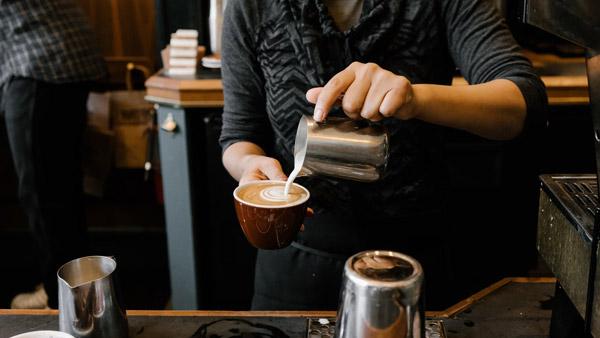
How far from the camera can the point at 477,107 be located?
1.22 metres

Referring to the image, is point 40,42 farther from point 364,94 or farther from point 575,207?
point 575,207

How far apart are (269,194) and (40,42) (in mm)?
1882

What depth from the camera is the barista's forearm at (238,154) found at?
145 centimetres

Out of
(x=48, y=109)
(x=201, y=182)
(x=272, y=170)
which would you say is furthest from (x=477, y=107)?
(x=48, y=109)

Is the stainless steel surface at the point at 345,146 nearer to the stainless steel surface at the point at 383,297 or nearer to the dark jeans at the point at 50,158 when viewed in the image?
the stainless steel surface at the point at 383,297

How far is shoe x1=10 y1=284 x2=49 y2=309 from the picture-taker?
286cm

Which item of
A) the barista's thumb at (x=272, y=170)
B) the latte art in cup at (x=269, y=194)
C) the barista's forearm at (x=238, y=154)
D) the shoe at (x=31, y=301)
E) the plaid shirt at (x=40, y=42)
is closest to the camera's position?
the latte art in cup at (x=269, y=194)

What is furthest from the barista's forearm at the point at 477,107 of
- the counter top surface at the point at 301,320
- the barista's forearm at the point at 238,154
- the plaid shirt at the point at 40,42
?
the plaid shirt at the point at 40,42

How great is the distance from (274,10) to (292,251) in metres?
0.56

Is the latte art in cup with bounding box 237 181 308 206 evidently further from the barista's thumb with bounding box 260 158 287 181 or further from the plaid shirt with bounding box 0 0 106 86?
the plaid shirt with bounding box 0 0 106 86

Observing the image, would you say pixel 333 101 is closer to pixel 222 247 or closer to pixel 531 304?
pixel 531 304

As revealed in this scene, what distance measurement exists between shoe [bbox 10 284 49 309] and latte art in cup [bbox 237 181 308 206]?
2.04 m

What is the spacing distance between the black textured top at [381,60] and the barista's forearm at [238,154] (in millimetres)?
57

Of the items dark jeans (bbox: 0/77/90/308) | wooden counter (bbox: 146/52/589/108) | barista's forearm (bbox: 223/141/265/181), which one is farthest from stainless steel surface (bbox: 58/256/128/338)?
dark jeans (bbox: 0/77/90/308)
